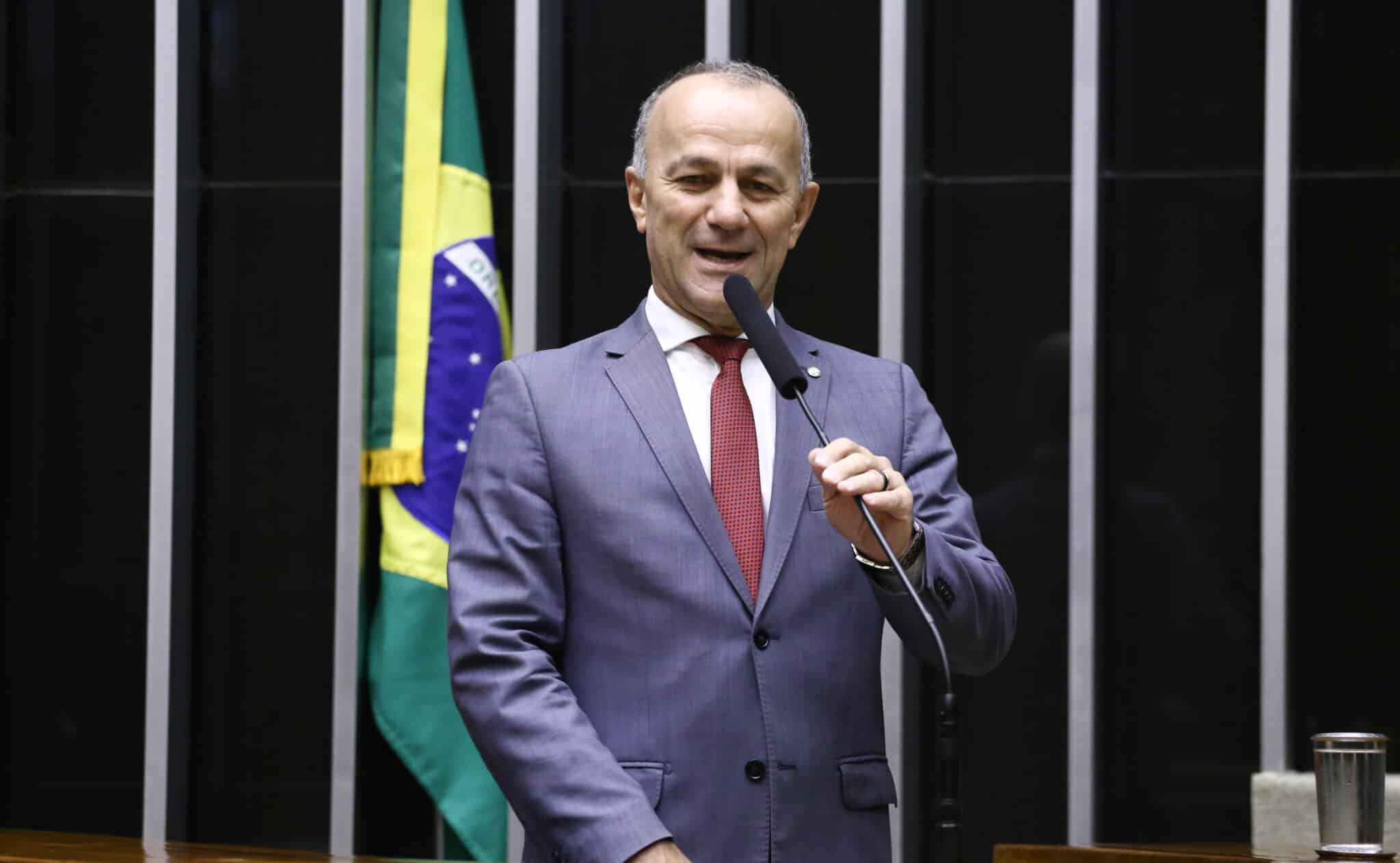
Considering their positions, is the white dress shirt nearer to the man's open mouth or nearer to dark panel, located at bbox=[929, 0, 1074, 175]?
the man's open mouth

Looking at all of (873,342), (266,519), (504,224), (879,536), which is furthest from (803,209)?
(266,519)

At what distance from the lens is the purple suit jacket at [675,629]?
5.87 ft

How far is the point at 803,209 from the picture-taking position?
2076 mm

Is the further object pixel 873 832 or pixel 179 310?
pixel 179 310

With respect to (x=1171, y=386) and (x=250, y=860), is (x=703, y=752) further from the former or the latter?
(x=1171, y=386)

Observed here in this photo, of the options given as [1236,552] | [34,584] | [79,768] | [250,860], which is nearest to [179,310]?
[34,584]

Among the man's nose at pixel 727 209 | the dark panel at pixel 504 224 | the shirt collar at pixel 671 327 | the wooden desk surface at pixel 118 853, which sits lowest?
the wooden desk surface at pixel 118 853

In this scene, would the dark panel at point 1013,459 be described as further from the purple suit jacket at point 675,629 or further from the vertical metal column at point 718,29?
the purple suit jacket at point 675,629

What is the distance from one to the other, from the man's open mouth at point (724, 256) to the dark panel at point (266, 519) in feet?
7.85

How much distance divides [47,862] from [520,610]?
2.94ft

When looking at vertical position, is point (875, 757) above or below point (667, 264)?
below

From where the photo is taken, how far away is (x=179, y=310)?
163 inches

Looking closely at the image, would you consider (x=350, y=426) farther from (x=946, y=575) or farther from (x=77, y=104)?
(x=946, y=575)

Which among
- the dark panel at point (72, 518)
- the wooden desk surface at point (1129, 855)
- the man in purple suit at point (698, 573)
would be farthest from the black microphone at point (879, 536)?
the dark panel at point (72, 518)
